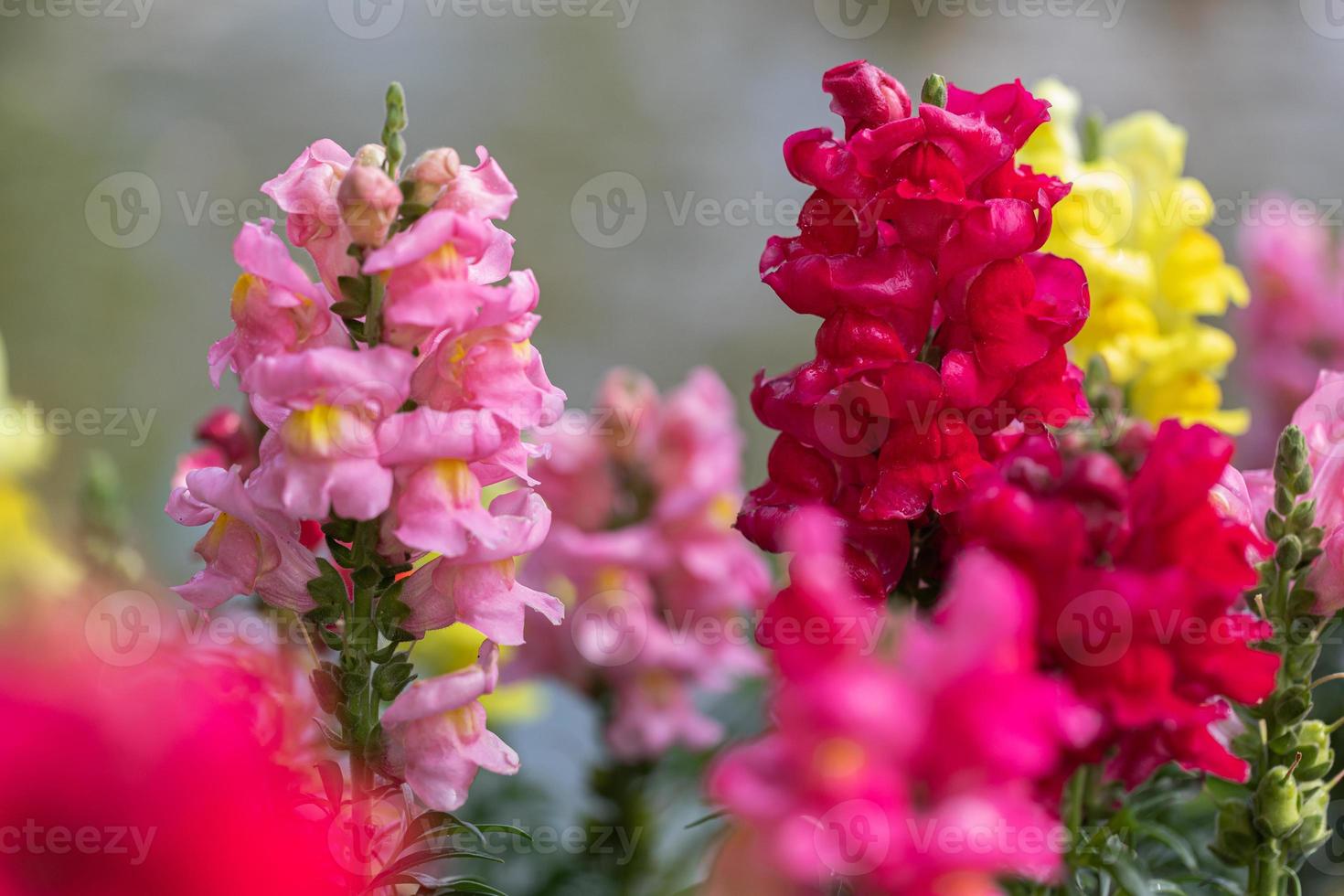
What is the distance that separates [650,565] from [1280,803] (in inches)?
30.3

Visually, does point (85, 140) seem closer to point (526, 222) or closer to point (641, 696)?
point (526, 222)

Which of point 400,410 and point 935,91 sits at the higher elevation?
point 935,91

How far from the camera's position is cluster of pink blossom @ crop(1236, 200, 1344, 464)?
1854 mm

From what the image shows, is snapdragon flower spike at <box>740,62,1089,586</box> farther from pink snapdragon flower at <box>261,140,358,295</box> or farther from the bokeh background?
the bokeh background

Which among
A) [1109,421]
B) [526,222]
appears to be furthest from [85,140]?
[1109,421]

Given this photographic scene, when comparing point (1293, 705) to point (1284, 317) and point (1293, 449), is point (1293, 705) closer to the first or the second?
point (1293, 449)

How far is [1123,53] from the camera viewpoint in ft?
11.9

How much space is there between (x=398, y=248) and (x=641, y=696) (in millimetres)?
856
